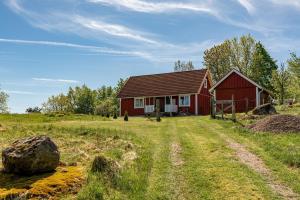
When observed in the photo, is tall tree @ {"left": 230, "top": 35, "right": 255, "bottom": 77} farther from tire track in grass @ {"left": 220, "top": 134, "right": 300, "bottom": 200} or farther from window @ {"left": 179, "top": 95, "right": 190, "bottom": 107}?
tire track in grass @ {"left": 220, "top": 134, "right": 300, "bottom": 200}

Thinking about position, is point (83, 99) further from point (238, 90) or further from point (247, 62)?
point (238, 90)

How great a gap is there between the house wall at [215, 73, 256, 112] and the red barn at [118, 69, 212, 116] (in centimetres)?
409

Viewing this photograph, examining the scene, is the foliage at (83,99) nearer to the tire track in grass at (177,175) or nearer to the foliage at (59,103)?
the foliage at (59,103)

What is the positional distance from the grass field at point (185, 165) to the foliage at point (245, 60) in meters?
66.5

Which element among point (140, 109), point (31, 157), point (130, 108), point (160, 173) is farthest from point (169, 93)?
point (31, 157)

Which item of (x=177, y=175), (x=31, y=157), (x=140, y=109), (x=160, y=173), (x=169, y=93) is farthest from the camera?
(x=140, y=109)

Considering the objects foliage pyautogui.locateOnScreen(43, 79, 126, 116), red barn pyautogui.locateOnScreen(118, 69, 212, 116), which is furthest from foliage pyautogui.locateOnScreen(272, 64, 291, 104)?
foliage pyautogui.locateOnScreen(43, 79, 126, 116)

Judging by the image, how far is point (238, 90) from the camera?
53094mm

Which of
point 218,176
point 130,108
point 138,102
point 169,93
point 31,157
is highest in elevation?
point 169,93

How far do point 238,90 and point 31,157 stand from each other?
144 ft

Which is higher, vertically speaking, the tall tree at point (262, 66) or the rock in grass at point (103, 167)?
the tall tree at point (262, 66)

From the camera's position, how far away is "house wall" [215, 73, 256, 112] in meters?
52.3

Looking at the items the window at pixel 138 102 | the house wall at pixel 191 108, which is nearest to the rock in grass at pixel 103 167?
the house wall at pixel 191 108

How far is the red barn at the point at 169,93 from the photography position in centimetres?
5719
